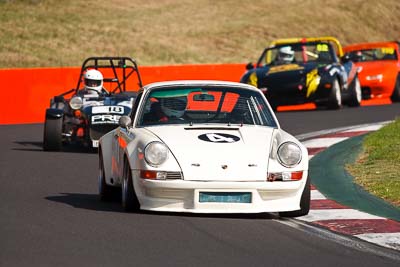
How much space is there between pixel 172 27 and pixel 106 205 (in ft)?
121

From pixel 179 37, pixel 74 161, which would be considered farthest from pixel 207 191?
pixel 179 37

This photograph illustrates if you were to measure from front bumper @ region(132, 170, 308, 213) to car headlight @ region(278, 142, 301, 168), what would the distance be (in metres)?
0.16

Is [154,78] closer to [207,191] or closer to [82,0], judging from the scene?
[207,191]

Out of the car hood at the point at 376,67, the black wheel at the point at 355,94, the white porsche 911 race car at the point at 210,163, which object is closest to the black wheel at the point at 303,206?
the white porsche 911 race car at the point at 210,163

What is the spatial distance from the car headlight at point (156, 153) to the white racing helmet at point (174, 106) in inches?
35.6

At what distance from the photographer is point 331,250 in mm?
8867

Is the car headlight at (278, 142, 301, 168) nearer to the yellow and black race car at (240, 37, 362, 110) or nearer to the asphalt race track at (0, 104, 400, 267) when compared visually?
the asphalt race track at (0, 104, 400, 267)

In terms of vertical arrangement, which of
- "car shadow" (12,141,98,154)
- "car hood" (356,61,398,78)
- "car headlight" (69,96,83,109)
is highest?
"car hood" (356,61,398,78)

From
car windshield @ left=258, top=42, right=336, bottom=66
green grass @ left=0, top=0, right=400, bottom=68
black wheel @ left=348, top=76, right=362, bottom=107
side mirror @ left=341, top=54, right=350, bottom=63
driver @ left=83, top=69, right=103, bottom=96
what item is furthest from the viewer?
green grass @ left=0, top=0, right=400, bottom=68

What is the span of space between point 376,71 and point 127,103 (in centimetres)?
1106

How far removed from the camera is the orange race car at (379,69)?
2793 cm

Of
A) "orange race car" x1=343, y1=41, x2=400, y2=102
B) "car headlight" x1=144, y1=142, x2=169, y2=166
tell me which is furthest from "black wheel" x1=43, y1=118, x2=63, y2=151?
"orange race car" x1=343, y1=41, x2=400, y2=102

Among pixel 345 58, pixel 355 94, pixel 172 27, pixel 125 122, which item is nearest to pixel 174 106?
pixel 125 122

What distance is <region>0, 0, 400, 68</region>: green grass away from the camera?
138 feet
